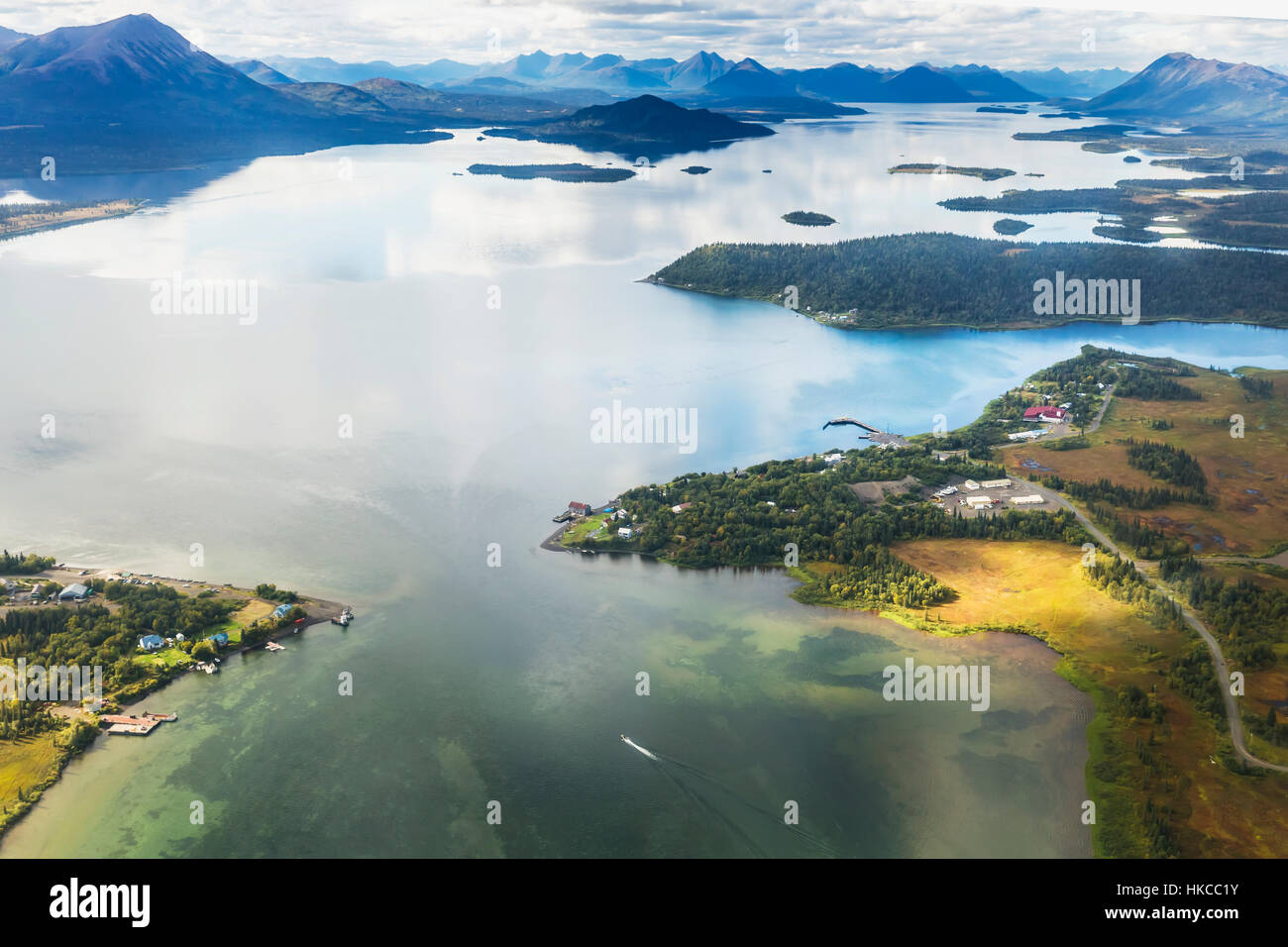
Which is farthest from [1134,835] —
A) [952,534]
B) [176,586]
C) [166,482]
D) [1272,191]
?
[1272,191]

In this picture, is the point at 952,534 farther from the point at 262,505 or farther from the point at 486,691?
the point at 262,505

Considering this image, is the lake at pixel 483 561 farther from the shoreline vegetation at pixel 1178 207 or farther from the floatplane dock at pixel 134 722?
the shoreline vegetation at pixel 1178 207

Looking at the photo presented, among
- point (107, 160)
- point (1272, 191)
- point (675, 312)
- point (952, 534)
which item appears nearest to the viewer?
point (952, 534)

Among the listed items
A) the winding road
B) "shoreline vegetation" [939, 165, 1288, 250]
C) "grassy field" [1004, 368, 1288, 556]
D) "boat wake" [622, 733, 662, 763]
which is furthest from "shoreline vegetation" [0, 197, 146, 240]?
the winding road

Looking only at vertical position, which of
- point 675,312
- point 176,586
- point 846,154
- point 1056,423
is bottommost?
point 176,586

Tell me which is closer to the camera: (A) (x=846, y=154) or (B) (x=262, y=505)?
(B) (x=262, y=505)
